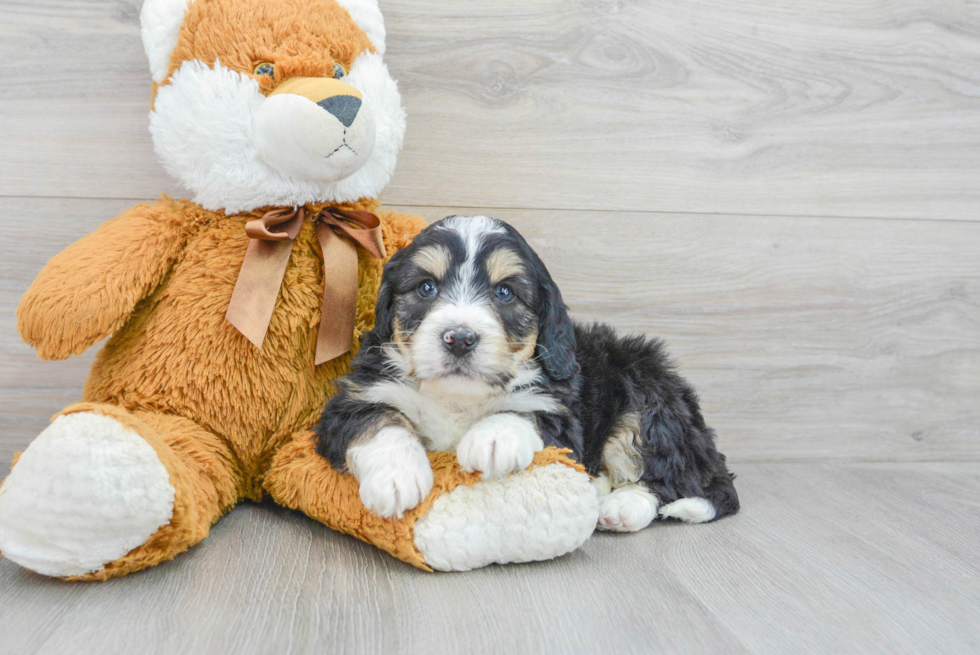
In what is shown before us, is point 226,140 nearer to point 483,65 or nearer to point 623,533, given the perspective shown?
point 483,65

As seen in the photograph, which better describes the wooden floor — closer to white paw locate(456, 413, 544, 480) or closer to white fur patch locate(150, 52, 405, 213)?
white paw locate(456, 413, 544, 480)

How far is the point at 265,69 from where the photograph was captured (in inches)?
65.9

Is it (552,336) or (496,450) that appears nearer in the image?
(496,450)

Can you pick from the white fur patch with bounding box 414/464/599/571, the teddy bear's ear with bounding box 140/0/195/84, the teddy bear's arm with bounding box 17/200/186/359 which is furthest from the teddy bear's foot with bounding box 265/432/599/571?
the teddy bear's ear with bounding box 140/0/195/84

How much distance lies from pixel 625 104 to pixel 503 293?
1.03m

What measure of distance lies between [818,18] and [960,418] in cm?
147

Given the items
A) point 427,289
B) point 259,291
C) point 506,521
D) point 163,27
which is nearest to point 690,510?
point 506,521

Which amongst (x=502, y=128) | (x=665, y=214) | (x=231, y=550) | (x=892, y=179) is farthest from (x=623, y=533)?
A: (x=892, y=179)

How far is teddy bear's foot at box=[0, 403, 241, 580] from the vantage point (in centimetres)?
130

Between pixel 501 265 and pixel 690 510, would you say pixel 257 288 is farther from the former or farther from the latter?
pixel 690 510

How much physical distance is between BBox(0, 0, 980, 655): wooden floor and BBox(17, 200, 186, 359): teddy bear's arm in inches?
18.4

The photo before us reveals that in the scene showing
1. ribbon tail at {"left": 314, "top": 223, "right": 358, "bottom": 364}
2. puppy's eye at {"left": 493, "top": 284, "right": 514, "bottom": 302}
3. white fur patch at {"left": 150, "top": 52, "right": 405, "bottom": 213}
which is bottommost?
ribbon tail at {"left": 314, "top": 223, "right": 358, "bottom": 364}

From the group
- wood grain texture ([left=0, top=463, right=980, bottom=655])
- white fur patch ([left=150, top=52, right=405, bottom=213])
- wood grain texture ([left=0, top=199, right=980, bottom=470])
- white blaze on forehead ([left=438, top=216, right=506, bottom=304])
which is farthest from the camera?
wood grain texture ([left=0, top=199, right=980, bottom=470])

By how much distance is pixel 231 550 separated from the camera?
158cm
